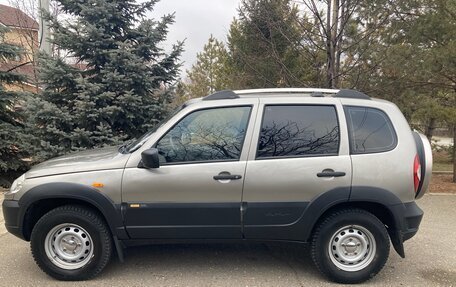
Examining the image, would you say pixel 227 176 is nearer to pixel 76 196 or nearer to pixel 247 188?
pixel 247 188

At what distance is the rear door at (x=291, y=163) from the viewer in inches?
147

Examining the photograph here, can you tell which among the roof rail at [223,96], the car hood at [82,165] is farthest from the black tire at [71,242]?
the roof rail at [223,96]

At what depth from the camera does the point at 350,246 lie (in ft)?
12.8

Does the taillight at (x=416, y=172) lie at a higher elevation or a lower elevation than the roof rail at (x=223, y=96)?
lower

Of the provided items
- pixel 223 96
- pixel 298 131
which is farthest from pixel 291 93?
pixel 223 96

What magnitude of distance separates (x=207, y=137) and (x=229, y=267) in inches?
58.1

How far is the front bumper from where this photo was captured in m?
3.83

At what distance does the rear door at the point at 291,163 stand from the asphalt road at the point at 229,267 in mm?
520

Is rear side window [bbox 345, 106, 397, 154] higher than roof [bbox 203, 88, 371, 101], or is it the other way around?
roof [bbox 203, 88, 371, 101]

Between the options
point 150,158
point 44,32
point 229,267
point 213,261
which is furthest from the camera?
point 44,32

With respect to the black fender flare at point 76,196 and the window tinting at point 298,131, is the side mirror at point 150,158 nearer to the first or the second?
the black fender flare at point 76,196

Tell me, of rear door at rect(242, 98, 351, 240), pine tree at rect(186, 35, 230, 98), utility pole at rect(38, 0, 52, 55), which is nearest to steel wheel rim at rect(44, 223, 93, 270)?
rear door at rect(242, 98, 351, 240)

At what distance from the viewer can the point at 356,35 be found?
9523 mm

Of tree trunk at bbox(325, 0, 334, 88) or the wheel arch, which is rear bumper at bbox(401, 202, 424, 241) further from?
tree trunk at bbox(325, 0, 334, 88)
